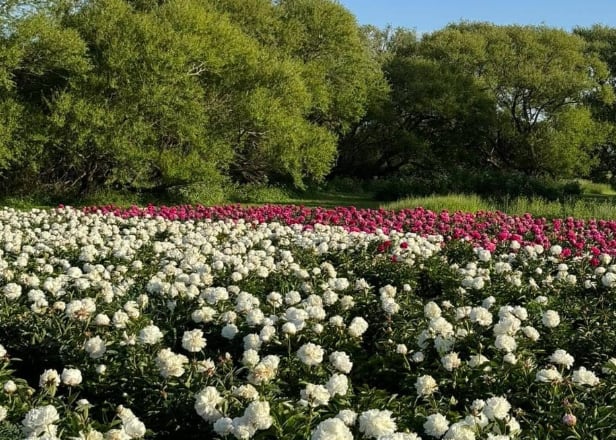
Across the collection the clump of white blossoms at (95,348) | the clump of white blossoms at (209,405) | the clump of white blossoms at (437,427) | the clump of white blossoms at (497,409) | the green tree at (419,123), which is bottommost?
the clump of white blossoms at (95,348)

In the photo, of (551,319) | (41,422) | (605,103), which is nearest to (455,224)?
(551,319)

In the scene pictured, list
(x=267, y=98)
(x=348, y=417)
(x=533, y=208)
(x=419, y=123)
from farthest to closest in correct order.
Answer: (x=419, y=123) → (x=267, y=98) → (x=533, y=208) → (x=348, y=417)

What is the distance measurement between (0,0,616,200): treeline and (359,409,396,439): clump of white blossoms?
48.7 ft

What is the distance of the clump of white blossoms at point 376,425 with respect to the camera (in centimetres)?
224

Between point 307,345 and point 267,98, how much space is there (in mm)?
17529

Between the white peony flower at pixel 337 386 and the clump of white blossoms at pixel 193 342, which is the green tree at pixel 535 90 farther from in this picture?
the white peony flower at pixel 337 386

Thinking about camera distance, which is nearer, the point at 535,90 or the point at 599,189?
the point at 535,90

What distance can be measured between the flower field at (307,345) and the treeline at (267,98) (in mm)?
10331

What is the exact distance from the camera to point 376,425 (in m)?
2.24

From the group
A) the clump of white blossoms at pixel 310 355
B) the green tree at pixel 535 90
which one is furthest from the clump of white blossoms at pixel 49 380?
the green tree at pixel 535 90

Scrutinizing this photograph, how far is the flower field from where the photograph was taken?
2.63 m

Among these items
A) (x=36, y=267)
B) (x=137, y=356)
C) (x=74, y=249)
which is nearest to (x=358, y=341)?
(x=137, y=356)

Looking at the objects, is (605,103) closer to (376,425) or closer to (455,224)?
(455,224)

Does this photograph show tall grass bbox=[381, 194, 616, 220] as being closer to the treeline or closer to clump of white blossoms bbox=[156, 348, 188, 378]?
the treeline
